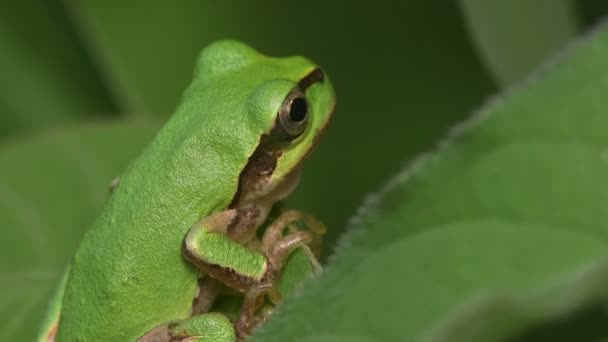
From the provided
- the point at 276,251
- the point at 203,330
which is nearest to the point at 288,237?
the point at 276,251

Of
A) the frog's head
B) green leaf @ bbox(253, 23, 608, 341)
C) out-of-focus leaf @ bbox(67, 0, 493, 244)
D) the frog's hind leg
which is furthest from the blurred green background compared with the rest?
green leaf @ bbox(253, 23, 608, 341)

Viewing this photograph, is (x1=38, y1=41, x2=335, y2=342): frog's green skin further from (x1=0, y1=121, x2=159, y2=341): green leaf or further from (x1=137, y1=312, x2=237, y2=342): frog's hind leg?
(x1=0, y1=121, x2=159, y2=341): green leaf

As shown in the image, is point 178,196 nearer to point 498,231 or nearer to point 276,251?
point 276,251

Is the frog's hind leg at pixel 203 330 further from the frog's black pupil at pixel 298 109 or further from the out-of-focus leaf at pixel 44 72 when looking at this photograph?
the out-of-focus leaf at pixel 44 72

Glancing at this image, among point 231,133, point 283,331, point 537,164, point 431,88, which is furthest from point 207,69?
point 537,164

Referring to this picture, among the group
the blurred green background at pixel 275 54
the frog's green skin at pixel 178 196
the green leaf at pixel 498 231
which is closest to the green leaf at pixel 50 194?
the blurred green background at pixel 275 54

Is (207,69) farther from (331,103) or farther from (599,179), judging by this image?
(599,179)

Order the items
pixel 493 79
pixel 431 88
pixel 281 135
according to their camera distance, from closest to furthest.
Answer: pixel 281 135
pixel 493 79
pixel 431 88

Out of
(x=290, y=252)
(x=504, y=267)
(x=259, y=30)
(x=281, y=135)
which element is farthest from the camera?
(x=259, y=30)
